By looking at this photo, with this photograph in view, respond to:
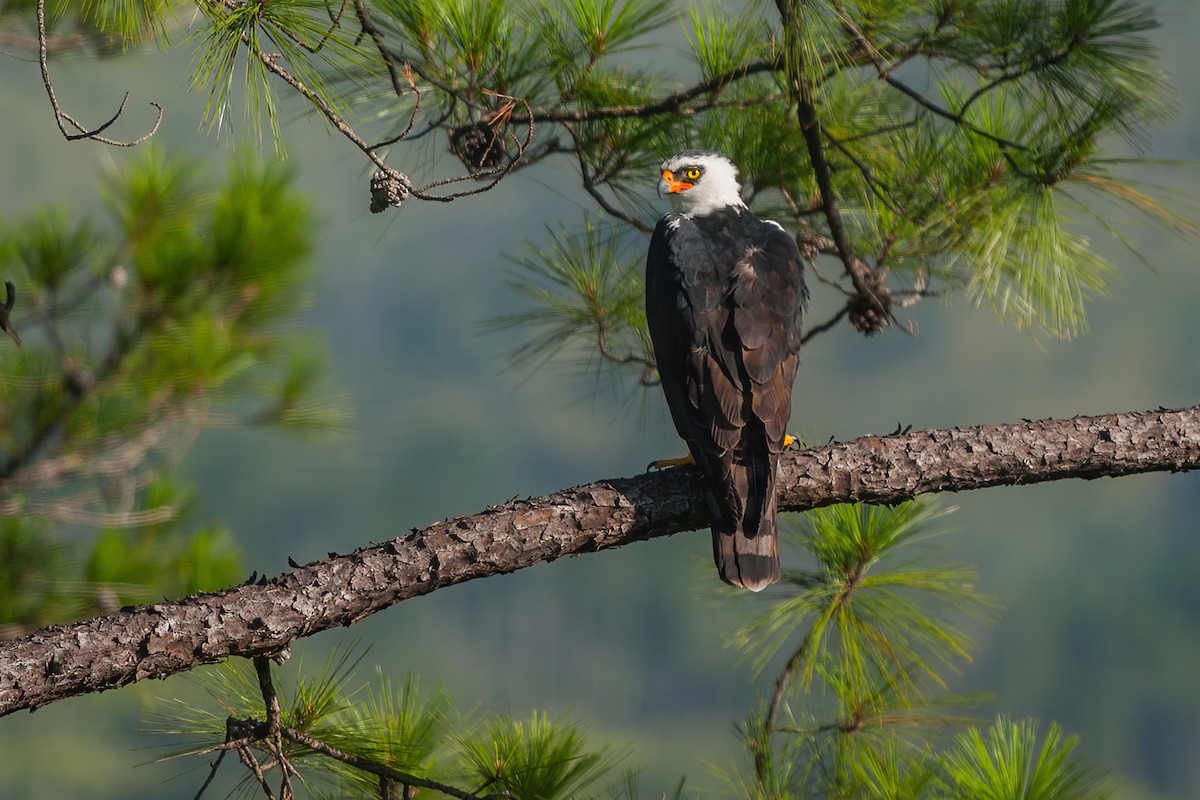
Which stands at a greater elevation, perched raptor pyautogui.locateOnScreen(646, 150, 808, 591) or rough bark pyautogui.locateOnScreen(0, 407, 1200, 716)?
perched raptor pyautogui.locateOnScreen(646, 150, 808, 591)

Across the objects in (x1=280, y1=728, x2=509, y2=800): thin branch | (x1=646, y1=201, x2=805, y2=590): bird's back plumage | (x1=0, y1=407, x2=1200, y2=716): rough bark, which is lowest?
(x1=280, y1=728, x2=509, y2=800): thin branch

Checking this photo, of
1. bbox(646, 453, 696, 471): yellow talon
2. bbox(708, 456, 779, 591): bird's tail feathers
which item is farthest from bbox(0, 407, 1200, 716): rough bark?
bbox(646, 453, 696, 471): yellow talon

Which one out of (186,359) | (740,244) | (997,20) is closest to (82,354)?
(186,359)

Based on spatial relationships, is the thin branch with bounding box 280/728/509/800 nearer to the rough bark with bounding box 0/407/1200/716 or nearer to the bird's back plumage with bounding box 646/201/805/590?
the rough bark with bounding box 0/407/1200/716

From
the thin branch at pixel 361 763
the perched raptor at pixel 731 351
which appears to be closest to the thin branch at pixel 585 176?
the perched raptor at pixel 731 351

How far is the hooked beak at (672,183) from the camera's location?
93.6 inches

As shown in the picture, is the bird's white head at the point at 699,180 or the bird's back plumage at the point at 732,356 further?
the bird's white head at the point at 699,180

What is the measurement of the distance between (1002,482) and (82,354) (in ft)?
9.06

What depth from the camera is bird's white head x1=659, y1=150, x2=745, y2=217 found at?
2.37m

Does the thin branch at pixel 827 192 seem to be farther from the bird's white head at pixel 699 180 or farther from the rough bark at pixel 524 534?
the rough bark at pixel 524 534

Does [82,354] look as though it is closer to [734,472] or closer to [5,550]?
[5,550]

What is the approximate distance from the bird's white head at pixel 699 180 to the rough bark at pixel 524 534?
2.41ft

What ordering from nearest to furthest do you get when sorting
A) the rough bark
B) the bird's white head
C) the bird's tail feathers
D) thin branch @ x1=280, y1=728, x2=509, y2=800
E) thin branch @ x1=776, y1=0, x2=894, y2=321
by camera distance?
the rough bark
thin branch @ x1=280, y1=728, x2=509, y2=800
the bird's tail feathers
thin branch @ x1=776, y1=0, x2=894, y2=321
the bird's white head

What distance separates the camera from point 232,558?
3348mm
